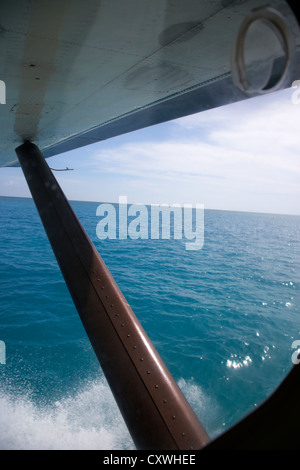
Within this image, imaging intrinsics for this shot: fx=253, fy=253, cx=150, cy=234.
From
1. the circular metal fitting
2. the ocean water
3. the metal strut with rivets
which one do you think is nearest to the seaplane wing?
the circular metal fitting

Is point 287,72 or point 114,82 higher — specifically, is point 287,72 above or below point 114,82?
below

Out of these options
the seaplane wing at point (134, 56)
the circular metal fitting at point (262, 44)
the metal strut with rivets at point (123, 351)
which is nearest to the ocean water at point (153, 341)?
the metal strut with rivets at point (123, 351)

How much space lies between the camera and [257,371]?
1065 cm

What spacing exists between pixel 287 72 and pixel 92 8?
61.0 inches

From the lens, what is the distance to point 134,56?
2.52 m

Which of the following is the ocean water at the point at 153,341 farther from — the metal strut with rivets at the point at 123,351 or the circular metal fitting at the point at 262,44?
the circular metal fitting at the point at 262,44

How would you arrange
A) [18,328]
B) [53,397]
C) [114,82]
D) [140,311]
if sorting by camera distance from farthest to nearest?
[140,311]
[18,328]
[53,397]
[114,82]

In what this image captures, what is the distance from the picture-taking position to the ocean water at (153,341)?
25.6ft

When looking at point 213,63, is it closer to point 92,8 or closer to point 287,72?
point 92,8

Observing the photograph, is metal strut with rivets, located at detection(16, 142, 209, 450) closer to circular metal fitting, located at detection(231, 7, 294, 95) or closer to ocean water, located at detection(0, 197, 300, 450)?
circular metal fitting, located at detection(231, 7, 294, 95)

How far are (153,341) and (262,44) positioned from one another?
41.6 feet

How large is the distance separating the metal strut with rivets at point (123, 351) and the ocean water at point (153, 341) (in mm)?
6637

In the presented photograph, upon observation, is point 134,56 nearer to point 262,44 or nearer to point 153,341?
point 262,44
